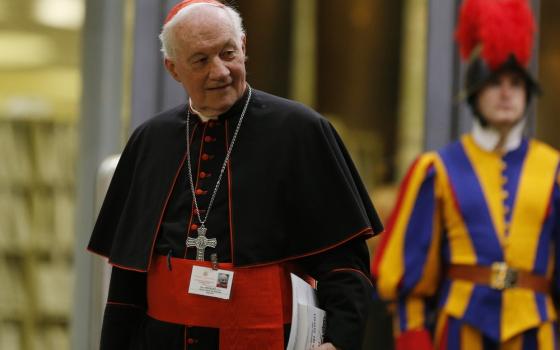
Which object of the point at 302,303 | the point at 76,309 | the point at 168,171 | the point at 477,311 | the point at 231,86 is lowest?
the point at 76,309

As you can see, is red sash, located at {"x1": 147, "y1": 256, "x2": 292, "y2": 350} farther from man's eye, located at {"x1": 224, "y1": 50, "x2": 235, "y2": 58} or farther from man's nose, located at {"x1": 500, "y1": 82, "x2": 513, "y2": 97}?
man's nose, located at {"x1": 500, "y1": 82, "x2": 513, "y2": 97}

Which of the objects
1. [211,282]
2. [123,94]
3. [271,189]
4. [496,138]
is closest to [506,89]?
[496,138]

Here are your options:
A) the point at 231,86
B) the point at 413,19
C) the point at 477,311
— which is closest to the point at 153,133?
the point at 231,86

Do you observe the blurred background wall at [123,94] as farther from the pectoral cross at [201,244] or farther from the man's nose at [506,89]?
the pectoral cross at [201,244]

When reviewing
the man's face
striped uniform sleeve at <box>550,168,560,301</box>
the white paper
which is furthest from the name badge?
striped uniform sleeve at <box>550,168,560,301</box>

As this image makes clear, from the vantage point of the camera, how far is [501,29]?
459 centimetres

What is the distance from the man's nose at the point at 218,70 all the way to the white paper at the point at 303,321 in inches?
22.2

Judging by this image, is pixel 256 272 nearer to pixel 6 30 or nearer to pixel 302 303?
pixel 302 303

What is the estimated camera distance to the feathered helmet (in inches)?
179

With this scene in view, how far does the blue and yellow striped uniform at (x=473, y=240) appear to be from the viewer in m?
4.32

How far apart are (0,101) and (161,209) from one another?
10.4 feet

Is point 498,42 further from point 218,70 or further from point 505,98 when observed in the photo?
point 218,70

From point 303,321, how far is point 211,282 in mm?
264

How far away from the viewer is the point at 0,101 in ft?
20.6
